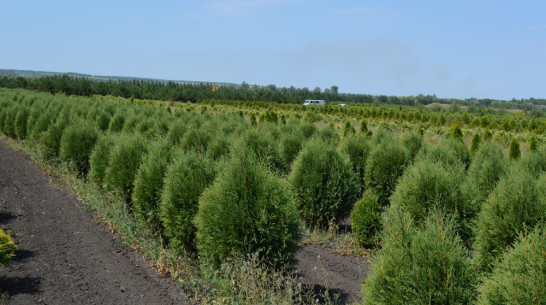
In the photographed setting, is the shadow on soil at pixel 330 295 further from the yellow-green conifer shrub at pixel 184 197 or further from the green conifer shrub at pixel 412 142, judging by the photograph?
the green conifer shrub at pixel 412 142

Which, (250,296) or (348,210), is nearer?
(250,296)

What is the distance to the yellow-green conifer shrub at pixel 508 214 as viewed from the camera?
17.6 ft

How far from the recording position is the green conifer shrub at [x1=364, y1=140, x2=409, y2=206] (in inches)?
376

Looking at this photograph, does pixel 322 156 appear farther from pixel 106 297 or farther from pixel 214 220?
pixel 106 297

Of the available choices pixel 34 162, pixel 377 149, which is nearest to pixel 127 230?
pixel 377 149

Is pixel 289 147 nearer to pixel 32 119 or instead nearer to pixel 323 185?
pixel 323 185

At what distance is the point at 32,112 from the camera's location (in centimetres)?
1870

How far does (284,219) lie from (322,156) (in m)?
3.13

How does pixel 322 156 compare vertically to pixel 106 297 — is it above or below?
above

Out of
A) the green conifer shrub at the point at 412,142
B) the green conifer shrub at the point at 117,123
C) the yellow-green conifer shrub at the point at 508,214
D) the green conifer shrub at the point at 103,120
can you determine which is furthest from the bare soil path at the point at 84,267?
the green conifer shrub at the point at 103,120

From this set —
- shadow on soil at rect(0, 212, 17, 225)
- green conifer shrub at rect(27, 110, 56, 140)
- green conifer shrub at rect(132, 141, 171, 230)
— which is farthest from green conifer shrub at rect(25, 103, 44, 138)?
green conifer shrub at rect(132, 141, 171, 230)

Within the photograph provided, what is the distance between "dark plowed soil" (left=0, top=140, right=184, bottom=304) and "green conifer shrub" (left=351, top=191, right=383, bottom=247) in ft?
10.6

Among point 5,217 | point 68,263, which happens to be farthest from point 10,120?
point 68,263

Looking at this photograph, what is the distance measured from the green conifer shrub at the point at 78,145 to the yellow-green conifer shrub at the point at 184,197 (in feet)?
22.1
